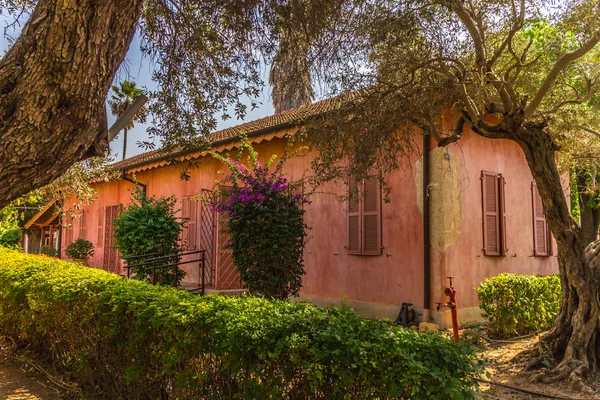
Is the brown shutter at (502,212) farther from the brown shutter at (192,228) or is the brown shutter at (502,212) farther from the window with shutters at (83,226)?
the window with shutters at (83,226)

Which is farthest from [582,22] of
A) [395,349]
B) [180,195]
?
[180,195]

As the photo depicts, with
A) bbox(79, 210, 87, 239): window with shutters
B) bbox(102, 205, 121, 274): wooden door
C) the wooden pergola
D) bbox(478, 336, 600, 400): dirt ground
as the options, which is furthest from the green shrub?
the wooden pergola

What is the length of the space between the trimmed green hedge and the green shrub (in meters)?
4.79

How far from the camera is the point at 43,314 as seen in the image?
5352 mm

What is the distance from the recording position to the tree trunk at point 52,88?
2.65 m

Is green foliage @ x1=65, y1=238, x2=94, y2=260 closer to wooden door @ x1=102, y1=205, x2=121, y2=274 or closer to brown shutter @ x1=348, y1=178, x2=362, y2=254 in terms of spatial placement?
wooden door @ x1=102, y1=205, x2=121, y2=274

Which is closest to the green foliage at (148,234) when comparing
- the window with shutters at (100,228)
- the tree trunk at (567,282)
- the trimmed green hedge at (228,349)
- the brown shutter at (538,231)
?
the trimmed green hedge at (228,349)

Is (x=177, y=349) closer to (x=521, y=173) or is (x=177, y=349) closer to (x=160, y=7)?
(x=160, y=7)

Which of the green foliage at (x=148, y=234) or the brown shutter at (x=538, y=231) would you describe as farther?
the green foliage at (x=148, y=234)

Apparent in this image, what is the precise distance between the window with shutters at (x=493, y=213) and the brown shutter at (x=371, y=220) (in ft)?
6.33

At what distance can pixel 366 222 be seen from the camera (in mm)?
8625

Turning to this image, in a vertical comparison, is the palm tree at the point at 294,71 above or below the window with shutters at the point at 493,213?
above

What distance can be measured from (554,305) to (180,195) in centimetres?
935

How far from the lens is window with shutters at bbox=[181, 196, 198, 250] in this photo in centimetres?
1220
